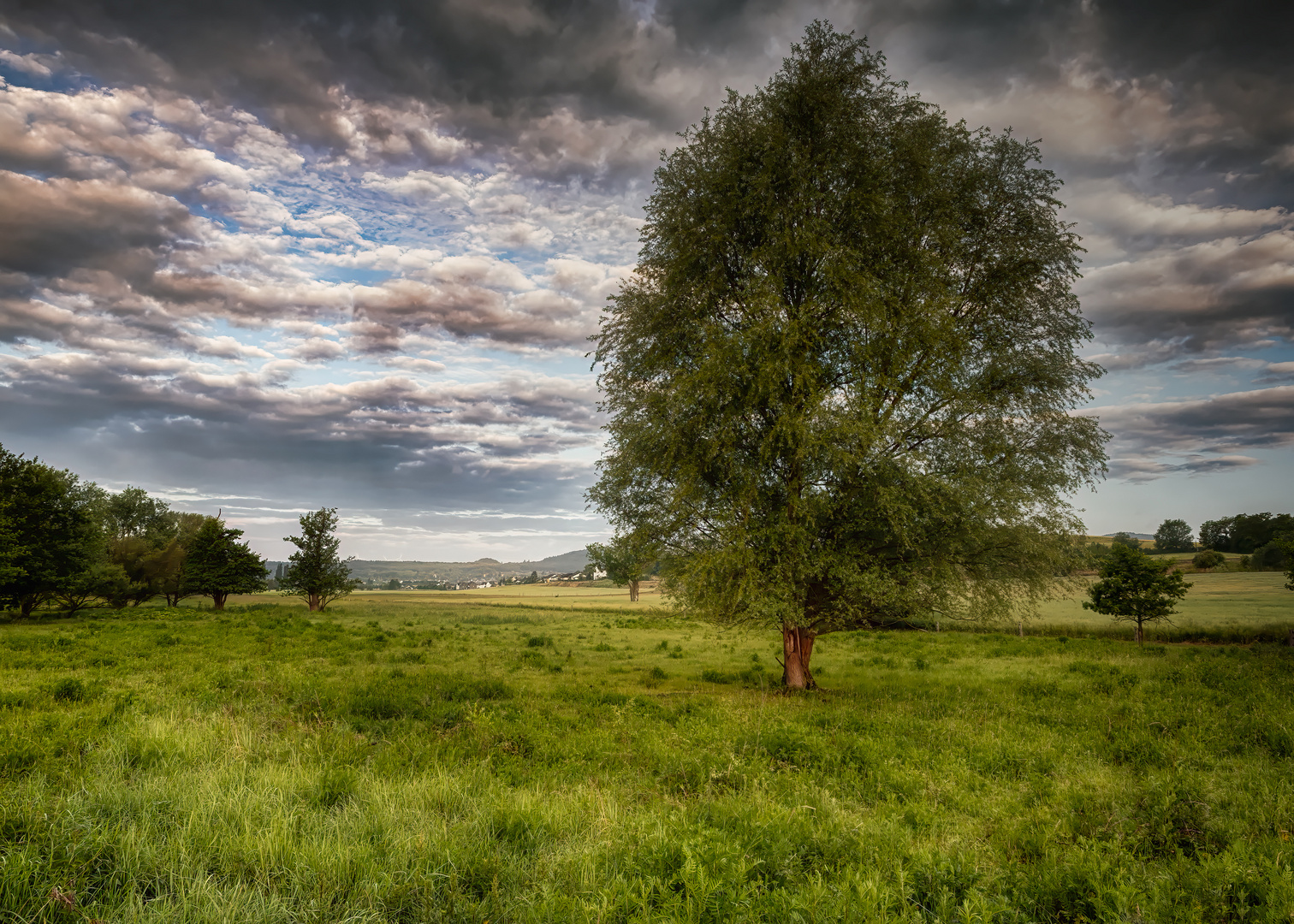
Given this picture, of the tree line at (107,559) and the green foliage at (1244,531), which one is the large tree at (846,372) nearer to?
the tree line at (107,559)

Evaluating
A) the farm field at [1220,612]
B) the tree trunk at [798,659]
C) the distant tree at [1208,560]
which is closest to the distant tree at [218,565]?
the tree trunk at [798,659]

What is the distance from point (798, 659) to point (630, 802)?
35.8 feet

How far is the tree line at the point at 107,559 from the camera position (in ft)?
114

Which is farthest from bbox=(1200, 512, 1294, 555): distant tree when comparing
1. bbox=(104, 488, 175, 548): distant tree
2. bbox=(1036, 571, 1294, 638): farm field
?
bbox=(104, 488, 175, 548): distant tree

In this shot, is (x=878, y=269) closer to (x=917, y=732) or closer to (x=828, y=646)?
(x=917, y=732)

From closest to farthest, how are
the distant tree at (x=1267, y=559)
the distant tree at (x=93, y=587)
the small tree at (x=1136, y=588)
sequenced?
the small tree at (x=1136, y=588) → the distant tree at (x=93, y=587) → the distant tree at (x=1267, y=559)

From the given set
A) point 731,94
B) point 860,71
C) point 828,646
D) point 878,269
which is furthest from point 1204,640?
point 731,94

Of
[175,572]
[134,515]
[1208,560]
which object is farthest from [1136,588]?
[134,515]

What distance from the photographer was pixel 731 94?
1664 cm

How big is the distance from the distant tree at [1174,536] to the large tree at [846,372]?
12206cm

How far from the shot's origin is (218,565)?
50.8 meters

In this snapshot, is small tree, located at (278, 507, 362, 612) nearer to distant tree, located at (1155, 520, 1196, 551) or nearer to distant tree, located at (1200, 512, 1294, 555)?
distant tree, located at (1200, 512, 1294, 555)

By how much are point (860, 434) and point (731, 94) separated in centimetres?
1073

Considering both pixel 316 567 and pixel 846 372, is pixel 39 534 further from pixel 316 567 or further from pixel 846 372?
pixel 846 372
